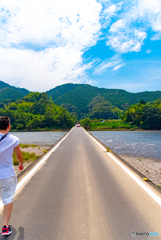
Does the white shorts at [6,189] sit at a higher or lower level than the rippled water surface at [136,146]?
higher

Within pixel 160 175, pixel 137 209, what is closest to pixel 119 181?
pixel 137 209

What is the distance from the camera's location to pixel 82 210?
136 inches

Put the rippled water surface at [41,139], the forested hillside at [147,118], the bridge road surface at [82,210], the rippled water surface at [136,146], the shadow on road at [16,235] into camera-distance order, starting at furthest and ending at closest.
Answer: the forested hillside at [147,118] < the rippled water surface at [41,139] < the rippled water surface at [136,146] < the bridge road surface at [82,210] < the shadow on road at [16,235]

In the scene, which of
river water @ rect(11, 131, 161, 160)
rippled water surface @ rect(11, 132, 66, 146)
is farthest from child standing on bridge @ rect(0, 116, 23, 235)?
rippled water surface @ rect(11, 132, 66, 146)

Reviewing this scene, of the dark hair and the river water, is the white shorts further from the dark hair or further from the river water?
the river water


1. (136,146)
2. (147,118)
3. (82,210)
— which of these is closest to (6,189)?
(82,210)

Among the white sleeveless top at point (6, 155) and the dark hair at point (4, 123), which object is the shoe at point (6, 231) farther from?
the dark hair at point (4, 123)

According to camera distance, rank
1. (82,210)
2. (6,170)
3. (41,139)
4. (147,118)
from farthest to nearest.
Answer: (147,118) → (41,139) → (82,210) → (6,170)

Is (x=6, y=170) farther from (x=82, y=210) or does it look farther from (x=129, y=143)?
(x=129, y=143)

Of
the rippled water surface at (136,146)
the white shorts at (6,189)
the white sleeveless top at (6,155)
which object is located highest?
the white sleeveless top at (6,155)

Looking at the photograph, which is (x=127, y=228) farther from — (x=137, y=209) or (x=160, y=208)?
(x=160, y=208)

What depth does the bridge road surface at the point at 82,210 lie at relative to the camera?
2.75 m

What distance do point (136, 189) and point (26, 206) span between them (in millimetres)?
2958

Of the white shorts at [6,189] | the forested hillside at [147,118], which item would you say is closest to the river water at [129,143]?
the white shorts at [6,189]
